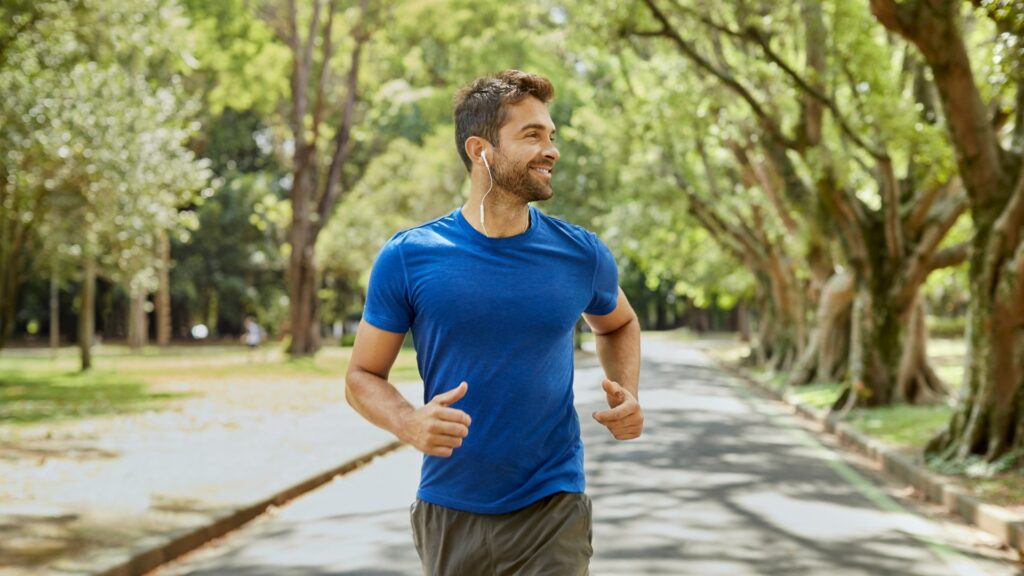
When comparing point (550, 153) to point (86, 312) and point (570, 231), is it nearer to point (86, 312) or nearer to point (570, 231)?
point (570, 231)

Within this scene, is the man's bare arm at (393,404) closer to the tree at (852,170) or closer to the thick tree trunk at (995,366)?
the thick tree trunk at (995,366)

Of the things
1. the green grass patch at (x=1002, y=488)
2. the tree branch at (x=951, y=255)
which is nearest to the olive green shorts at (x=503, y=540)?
the green grass patch at (x=1002, y=488)

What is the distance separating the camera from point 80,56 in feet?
86.1

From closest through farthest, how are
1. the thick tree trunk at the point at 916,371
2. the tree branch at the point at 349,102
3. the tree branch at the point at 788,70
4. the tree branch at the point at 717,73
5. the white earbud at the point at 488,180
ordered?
the white earbud at the point at 488,180 → the tree branch at the point at 788,70 → the tree branch at the point at 717,73 → the thick tree trunk at the point at 916,371 → the tree branch at the point at 349,102

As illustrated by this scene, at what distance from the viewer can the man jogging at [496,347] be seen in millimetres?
3105

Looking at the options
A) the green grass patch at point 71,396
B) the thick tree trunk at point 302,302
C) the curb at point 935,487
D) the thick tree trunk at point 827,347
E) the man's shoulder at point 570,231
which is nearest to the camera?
the man's shoulder at point 570,231

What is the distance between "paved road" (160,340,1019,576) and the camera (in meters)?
7.83

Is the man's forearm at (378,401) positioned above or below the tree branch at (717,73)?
below

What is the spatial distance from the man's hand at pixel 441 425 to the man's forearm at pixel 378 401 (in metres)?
0.09

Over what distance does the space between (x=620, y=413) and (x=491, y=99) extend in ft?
2.71

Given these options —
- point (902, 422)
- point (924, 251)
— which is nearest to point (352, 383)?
point (902, 422)

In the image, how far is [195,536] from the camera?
337 inches

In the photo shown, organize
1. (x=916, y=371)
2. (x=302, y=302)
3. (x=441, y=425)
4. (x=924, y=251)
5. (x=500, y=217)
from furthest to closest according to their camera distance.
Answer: (x=302, y=302), (x=916, y=371), (x=924, y=251), (x=500, y=217), (x=441, y=425)

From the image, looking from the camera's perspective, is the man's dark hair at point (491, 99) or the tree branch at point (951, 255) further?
the tree branch at point (951, 255)
